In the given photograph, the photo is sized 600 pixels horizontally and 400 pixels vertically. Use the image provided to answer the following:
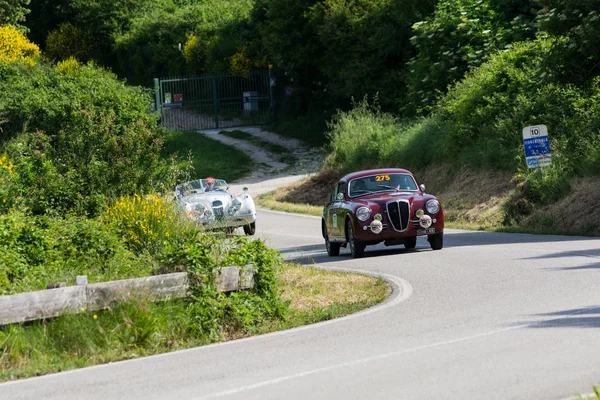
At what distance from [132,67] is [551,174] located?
1748 inches

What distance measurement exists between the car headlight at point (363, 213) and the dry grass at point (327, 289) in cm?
246

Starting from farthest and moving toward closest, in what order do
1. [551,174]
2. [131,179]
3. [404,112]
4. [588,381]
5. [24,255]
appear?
[404,112]
[551,174]
[131,179]
[24,255]
[588,381]

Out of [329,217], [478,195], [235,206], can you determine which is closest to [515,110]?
[478,195]

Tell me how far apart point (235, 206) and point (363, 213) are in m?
6.94

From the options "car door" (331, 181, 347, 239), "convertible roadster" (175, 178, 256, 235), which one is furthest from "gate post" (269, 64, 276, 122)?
"car door" (331, 181, 347, 239)

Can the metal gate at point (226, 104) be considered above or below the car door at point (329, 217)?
above

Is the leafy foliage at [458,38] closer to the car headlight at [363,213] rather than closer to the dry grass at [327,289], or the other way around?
the car headlight at [363,213]

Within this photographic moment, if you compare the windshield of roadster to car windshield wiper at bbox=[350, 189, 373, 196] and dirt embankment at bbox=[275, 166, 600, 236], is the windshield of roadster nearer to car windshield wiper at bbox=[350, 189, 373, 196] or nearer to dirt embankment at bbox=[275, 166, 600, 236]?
car windshield wiper at bbox=[350, 189, 373, 196]

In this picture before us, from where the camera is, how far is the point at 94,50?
6725 centimetres

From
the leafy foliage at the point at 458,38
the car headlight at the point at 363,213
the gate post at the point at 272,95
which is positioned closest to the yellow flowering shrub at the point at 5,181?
the car headlight at the point at 363,213

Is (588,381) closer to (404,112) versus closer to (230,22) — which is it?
(404,112)

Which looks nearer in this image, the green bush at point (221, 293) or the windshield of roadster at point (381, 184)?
the green bush at point (221, 293)

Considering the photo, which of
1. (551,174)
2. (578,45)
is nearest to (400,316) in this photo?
(551,174)

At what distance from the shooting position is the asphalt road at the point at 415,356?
797 centimetres
